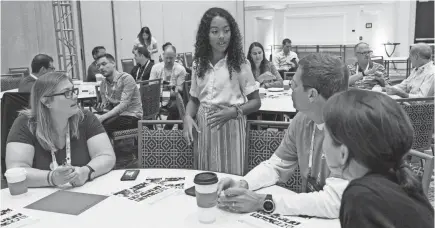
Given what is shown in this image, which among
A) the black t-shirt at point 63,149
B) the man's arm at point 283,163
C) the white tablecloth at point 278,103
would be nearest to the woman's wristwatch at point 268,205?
the man's arm at point 283,163

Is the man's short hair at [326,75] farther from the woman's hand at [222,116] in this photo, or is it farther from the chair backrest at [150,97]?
the chair backrest at [150,97]

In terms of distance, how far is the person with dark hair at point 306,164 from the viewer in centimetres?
150

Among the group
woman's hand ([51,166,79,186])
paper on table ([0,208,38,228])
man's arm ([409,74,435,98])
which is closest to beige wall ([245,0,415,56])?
man's arm ([409,74,435,98])

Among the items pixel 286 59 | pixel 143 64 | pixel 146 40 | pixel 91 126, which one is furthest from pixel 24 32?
pixel 91 126

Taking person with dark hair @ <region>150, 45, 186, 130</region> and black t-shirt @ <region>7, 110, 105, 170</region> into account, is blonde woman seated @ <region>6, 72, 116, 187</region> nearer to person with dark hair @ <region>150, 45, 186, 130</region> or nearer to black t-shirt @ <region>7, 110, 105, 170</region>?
black t-shirt @ <region>7, 110, 105, 170</region>

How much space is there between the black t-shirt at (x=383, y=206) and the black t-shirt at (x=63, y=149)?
1541 mm

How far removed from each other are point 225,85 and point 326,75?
935 millimetres

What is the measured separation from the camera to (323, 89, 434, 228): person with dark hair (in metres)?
0.94

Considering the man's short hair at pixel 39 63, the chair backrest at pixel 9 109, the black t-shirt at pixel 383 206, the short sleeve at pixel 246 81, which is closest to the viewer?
the black t-shirt at pixel 383 206

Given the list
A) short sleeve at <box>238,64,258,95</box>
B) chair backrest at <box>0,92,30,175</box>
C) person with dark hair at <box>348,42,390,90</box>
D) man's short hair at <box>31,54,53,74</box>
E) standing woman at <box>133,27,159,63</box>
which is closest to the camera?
short sleeve at <box>238,64,258,95</box>

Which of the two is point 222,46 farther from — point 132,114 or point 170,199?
point 132,114

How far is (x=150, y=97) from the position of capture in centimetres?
479

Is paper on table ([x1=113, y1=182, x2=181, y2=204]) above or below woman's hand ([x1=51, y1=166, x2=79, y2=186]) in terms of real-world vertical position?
below

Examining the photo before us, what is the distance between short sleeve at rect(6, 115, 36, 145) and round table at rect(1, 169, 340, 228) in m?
0.27
